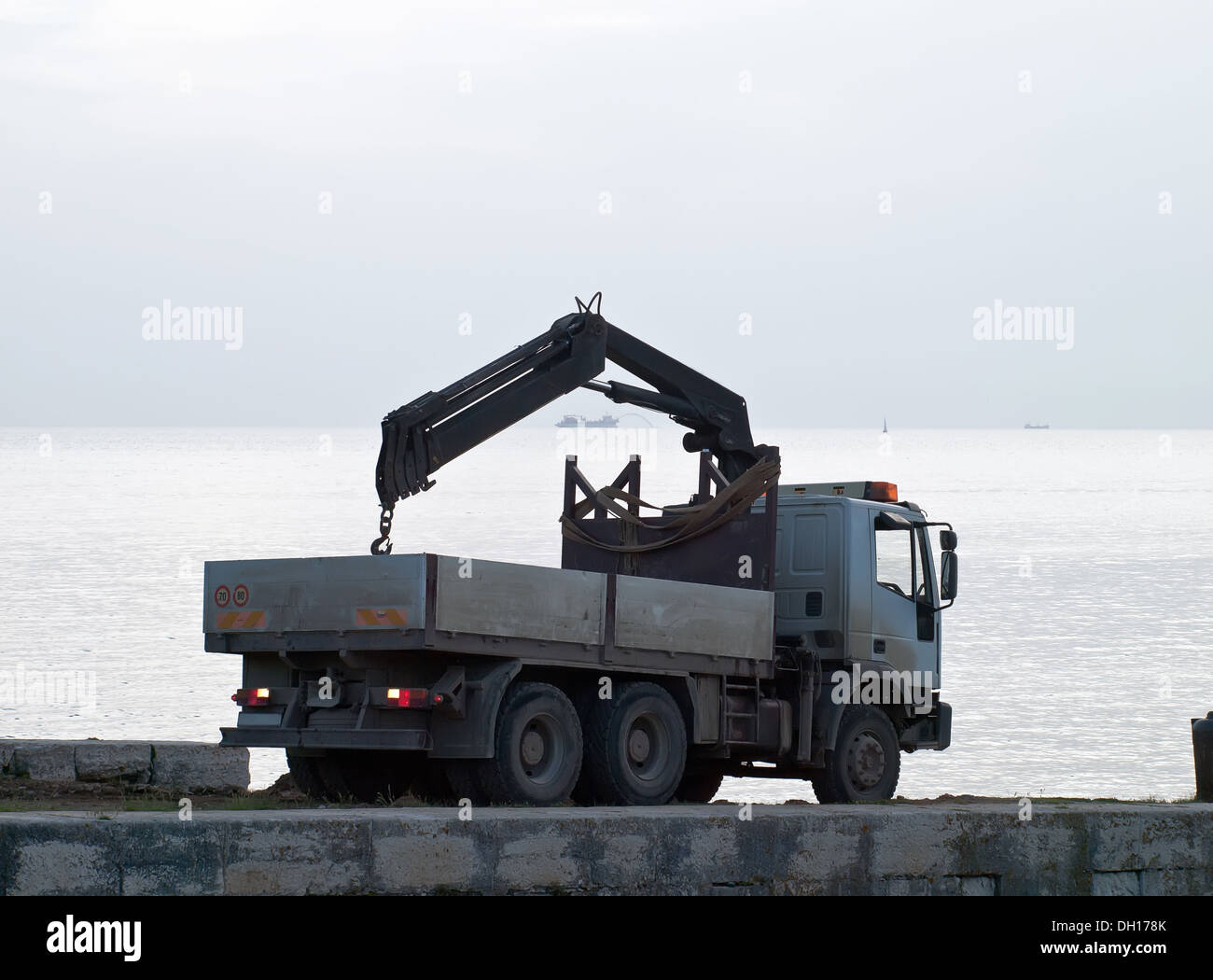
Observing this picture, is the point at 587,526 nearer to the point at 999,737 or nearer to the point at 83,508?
the point at 999,737

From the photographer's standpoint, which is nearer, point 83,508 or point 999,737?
point 999,737

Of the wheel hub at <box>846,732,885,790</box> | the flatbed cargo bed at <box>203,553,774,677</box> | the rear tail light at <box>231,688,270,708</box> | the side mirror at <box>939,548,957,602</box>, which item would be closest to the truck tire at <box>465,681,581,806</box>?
the flatbed cargo bed at <box>203,553,774,677</box>

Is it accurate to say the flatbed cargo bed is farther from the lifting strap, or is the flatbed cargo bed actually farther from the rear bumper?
the lifting strap

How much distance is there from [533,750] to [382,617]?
1644 mm

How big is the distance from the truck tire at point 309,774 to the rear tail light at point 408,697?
196cm

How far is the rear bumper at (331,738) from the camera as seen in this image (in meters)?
12.2

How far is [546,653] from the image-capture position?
12672mm

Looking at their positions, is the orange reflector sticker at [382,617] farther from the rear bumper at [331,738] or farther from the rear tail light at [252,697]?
the rear tail light at [252,697]

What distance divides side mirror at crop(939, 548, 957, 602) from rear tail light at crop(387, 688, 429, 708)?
20.7ft

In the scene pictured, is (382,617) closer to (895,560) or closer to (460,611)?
(460,611)

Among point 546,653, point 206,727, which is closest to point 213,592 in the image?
point 546,653

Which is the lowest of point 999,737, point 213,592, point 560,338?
point 999,737
